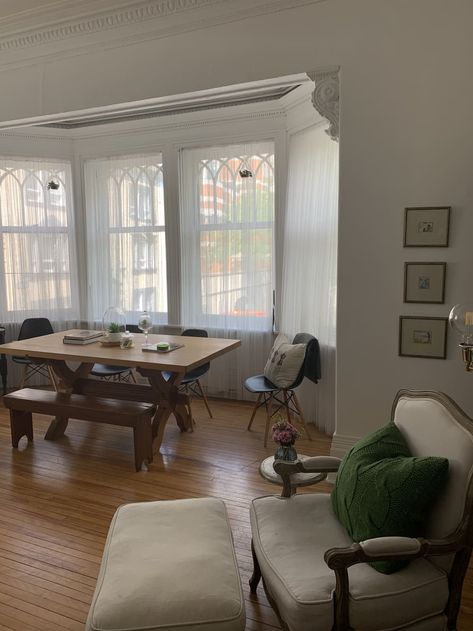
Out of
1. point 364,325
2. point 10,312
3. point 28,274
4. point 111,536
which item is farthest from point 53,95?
point 111,536

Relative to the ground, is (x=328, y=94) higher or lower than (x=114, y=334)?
higher

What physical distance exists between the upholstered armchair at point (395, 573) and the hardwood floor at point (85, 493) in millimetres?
533

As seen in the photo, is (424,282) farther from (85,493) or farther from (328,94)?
(85,493)

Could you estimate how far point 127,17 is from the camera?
3.82 meters

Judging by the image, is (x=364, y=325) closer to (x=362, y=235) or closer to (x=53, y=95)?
(x=362, y=235)

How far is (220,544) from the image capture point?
2.06 m

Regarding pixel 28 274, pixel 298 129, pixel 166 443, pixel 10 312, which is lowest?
pixel 166 443

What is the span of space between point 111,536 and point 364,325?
208cm

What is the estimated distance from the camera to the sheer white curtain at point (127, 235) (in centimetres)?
577

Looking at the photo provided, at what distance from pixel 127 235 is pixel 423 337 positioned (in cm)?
377

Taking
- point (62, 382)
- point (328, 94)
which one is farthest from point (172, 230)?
point (328, 94)

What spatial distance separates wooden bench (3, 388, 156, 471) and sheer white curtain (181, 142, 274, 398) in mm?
1662

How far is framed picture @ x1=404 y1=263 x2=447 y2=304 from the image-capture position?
3191 mm

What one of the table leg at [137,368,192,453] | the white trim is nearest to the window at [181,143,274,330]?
the table leg at [137,368,192,453]
